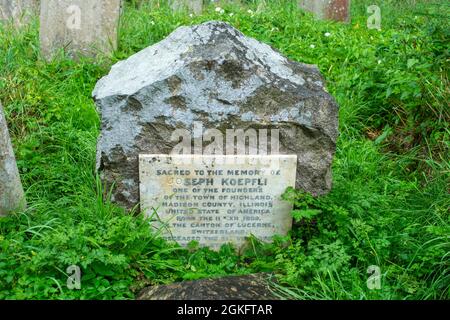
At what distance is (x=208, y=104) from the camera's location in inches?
162

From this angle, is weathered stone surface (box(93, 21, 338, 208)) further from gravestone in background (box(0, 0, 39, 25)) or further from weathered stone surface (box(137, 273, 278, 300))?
gravestone in background (box(0, 0, 39, 25))

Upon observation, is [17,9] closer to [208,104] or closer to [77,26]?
[77,26]

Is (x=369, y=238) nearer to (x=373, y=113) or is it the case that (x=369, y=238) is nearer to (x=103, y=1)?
(x=373, y=113)

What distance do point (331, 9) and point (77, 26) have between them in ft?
12.0

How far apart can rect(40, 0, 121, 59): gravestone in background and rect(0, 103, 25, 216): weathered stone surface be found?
8.33 ft

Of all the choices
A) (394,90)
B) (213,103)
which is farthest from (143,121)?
(394,90)

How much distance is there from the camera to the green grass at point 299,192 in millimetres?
3779

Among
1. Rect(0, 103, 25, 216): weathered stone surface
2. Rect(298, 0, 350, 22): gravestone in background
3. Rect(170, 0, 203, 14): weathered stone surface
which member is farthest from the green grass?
Rect(298, 0, 350, 22): gravestone in background

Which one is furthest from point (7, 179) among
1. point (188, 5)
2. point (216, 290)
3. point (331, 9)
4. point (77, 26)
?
point (331, 9)

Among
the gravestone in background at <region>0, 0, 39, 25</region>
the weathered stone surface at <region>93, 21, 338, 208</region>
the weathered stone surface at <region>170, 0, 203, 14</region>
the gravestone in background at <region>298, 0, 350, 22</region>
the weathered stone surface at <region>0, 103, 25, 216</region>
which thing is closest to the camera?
the weathered stone surface at <region>93, 21, 338, 208</region>

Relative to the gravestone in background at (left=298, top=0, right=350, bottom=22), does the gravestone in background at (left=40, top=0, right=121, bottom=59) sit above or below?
below

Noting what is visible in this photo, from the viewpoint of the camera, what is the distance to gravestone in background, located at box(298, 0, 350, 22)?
886cm

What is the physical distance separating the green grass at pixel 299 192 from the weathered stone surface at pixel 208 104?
27 centimetres

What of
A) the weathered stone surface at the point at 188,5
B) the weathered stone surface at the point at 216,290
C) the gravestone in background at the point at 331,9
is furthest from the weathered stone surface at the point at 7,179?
the gravestone in background at the point at 331,9
